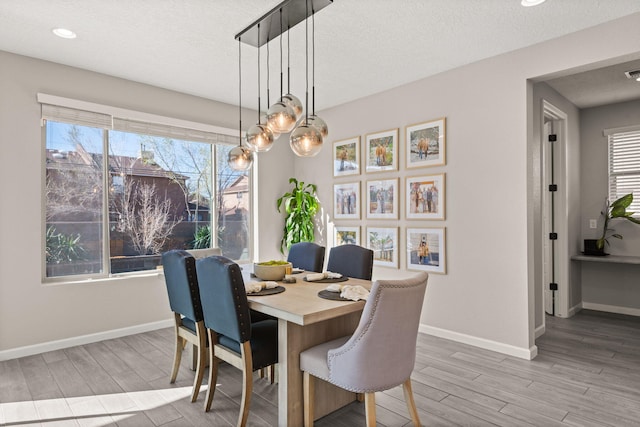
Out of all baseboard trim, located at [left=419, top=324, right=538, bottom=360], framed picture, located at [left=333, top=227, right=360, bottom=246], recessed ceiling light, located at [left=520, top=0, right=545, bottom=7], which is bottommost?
baseboard trim, located at [left=419, top=324, right=538, bottom=360]

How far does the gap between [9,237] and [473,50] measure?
456 cm

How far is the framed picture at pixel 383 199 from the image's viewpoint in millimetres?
4312

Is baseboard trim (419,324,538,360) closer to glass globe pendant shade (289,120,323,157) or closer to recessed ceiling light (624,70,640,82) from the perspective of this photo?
glass globe pendant shade (289,120,323,157)

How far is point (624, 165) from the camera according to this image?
4.64 meters

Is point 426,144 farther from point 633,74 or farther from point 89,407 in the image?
point 89,407

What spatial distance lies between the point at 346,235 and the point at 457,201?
5.32ft

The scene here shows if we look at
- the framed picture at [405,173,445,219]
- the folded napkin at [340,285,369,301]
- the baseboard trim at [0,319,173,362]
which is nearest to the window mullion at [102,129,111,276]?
the baseboard trim at [0,319,173,362]

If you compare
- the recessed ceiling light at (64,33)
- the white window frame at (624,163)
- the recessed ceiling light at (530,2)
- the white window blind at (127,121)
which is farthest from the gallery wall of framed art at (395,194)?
the recessed ceiling light at (64,33)

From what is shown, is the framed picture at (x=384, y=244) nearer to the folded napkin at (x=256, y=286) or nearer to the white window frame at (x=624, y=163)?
the folded napkin at (x=256, y=286)

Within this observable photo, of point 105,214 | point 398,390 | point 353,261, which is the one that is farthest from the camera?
point 105,214

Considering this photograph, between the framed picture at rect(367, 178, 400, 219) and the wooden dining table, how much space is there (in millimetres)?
2131

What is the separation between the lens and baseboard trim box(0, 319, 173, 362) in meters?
3.32

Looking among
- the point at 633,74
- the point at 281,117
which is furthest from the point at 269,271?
the point at 633,74

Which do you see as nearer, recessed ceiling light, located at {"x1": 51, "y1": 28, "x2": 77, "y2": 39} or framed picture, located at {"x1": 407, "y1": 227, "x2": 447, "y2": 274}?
recessed ceiling light, located at {"x1": 51, "y1": 28, "x2": 77, "y2": 39}
